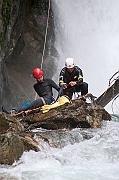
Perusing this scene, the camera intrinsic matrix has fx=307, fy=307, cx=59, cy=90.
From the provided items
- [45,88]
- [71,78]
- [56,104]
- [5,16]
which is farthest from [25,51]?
[56,104]

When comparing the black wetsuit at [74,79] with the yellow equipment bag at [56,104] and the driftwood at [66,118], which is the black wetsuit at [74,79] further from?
the driftwood at [66,118]

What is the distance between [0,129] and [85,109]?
8.37 feet

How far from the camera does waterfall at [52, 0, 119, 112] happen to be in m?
21.1

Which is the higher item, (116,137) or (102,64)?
(102,64)

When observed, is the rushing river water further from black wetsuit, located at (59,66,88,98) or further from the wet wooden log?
black wetsuit, located at (59,66,88,98)

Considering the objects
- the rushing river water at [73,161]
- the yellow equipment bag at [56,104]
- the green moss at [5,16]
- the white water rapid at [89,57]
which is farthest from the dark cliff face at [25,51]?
the rushing river water at [73,161]

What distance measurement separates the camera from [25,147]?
231 inches

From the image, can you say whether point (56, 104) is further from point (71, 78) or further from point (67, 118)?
point (71, 78)

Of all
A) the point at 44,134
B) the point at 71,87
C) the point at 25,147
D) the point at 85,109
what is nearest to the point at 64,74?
the point at 71,87

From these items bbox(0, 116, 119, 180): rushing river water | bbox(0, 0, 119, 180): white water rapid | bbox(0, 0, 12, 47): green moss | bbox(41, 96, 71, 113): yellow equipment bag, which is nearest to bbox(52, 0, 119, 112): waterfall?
bbox(0, 0, 119, 180): white water rapid

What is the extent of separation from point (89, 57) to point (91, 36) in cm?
162

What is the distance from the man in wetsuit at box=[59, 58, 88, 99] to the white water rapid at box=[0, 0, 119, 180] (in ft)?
4.24

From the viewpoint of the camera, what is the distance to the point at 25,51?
18.2m

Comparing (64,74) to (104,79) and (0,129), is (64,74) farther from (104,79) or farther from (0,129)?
(104,79)
